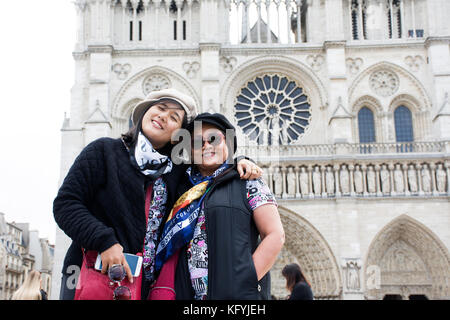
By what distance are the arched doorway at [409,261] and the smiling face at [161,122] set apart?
1501 centimetres

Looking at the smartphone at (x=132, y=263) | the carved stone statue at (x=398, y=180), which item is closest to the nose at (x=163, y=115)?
the smartphone at (x=132, y=263)

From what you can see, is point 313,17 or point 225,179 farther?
point 313,17

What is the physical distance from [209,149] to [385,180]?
15.5 m

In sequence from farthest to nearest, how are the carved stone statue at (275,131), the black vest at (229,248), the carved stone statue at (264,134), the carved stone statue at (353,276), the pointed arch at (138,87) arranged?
the pointed arch at (138,87) → the carved stone statue at (264,134) → the carved stone statue at (275,131) → the carved stone statue at (353,276) → the black vest at (229,248)

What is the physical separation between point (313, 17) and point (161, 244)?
18.1 metres

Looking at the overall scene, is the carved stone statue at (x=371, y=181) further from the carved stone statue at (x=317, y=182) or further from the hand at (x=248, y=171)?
the hand at (x=248, y=171)

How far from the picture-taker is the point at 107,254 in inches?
87.7

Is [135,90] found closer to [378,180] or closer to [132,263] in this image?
[378,180]

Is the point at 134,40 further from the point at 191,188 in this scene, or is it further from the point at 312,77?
the point at 191,188

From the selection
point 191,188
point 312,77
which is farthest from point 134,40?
point 191,188

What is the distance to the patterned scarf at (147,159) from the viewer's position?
255cm

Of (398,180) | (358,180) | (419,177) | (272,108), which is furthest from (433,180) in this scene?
(272,108)
